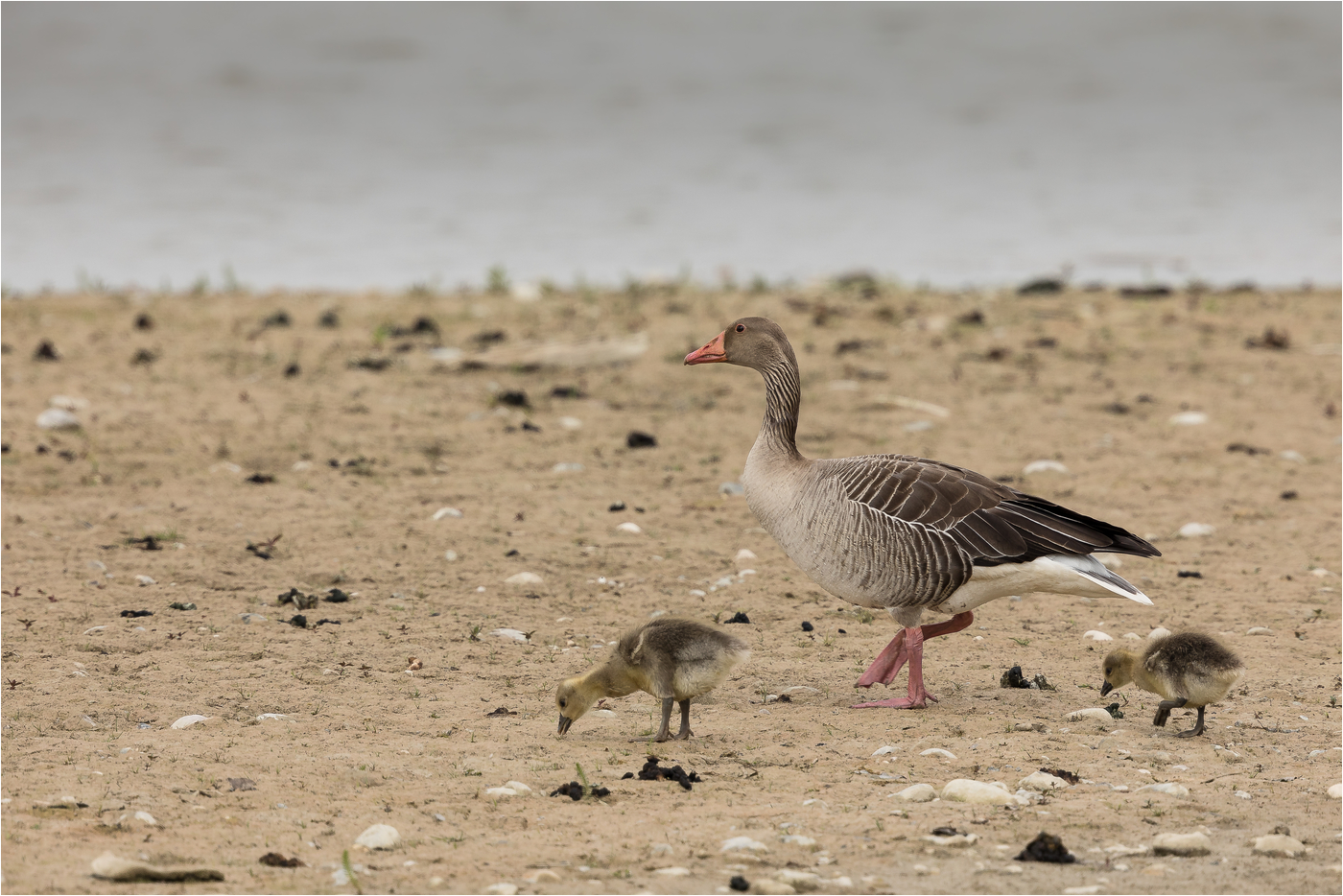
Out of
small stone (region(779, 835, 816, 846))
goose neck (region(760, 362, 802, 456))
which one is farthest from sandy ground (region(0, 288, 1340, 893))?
goose neck (region(760, 362, 802, 456))

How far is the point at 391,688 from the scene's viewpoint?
23.5ft

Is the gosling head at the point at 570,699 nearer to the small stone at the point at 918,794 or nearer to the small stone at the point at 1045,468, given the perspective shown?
the small stone at the point at 918,794

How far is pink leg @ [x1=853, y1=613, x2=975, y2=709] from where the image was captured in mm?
7023

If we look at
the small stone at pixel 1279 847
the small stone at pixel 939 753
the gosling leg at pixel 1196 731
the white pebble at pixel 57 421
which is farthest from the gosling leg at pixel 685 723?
the white pebble at pixel 57 421

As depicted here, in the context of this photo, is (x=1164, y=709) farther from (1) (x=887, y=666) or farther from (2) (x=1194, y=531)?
(2) (x=1194, y=531)

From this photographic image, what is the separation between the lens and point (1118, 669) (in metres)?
6.82

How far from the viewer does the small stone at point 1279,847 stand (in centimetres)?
498

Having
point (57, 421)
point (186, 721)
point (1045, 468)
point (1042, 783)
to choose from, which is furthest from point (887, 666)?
point (57, 421)

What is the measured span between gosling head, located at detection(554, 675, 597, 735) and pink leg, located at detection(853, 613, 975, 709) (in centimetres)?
150

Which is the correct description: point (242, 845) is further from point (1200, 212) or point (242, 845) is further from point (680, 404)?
point (1200, 212)

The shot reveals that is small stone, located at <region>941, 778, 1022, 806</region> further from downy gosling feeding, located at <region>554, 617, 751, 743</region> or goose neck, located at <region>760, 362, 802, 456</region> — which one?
goose neck, located at <region>760, 362, 802, 456</region>

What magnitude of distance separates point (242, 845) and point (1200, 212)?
27179 mm

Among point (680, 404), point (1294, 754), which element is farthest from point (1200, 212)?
point (1294, 754)

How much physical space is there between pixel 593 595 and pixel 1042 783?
393 centimetres
